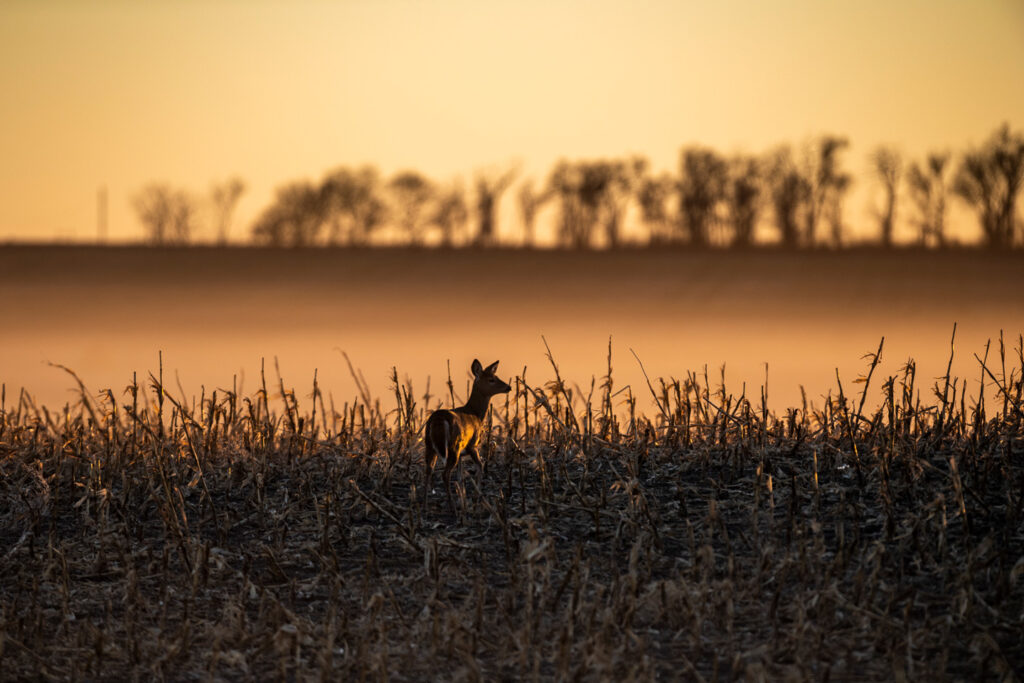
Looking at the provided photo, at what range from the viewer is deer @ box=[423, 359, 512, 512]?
8.47 metres

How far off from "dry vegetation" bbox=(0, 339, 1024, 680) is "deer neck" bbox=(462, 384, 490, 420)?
1.55ft

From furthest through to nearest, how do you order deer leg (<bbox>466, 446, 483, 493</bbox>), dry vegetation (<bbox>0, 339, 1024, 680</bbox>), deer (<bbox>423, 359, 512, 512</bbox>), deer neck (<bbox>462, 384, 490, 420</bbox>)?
deer neck (<bbox>462, 384, 490, 420</bbox>), deer leg (<bbox>466, 446, 483, 493</bbox>), deer (<bbox>423, 359, 512, 512</bbox>), dry vegetation (<bbox>0, 339, 1024, 680</bbox>)

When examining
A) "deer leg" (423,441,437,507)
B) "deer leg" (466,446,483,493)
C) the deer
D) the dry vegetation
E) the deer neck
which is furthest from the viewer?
the deer neck

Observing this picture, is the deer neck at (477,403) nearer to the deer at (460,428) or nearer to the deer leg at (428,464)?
the deer at (460,428)

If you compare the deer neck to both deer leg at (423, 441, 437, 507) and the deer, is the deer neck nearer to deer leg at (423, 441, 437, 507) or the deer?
the deer

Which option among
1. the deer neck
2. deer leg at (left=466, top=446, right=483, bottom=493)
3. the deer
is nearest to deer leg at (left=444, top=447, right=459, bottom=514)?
the deer

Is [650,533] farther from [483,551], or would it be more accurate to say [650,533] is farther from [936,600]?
[936,600]

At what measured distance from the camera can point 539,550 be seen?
7250mm

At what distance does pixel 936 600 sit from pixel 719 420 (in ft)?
10.8

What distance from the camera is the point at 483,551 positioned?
7930mm

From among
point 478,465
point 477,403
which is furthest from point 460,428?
point 477,403

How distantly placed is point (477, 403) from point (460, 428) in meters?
0.87

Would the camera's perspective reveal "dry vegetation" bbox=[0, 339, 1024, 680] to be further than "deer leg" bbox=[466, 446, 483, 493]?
No

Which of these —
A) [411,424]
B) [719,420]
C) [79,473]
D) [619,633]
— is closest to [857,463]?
[719,420]
